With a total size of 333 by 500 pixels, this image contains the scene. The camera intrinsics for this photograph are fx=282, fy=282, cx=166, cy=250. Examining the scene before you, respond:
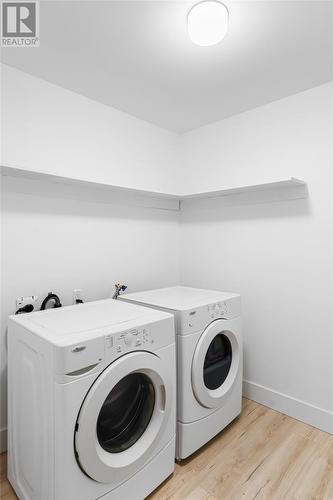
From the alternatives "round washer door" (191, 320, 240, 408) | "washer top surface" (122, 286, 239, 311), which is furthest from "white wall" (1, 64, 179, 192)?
"round washer door" (191, 320, 240, 408)

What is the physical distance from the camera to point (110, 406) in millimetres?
1343

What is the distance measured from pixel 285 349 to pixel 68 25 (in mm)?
2449

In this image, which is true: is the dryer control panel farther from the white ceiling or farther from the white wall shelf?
the white ceiling

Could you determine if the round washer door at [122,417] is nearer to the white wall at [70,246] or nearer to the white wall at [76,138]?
the white wall at [70,246]

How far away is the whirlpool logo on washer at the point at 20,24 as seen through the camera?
52.7 inches

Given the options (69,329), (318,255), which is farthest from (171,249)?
(69,329)

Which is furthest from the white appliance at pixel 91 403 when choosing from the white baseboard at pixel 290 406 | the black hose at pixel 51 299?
the white baseboard at pixel 290 406

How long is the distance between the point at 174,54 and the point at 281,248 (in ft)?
4.86

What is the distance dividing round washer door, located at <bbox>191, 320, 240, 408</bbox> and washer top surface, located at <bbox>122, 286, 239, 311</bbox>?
0.57ft

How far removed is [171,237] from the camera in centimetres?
280

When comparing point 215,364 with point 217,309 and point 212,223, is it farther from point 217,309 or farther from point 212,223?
point 212,223

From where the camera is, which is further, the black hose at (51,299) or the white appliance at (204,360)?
the black hose at (51,299)

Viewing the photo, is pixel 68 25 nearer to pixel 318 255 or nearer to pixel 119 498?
pixel 318 255

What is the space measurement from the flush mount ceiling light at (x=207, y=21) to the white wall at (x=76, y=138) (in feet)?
3.40
